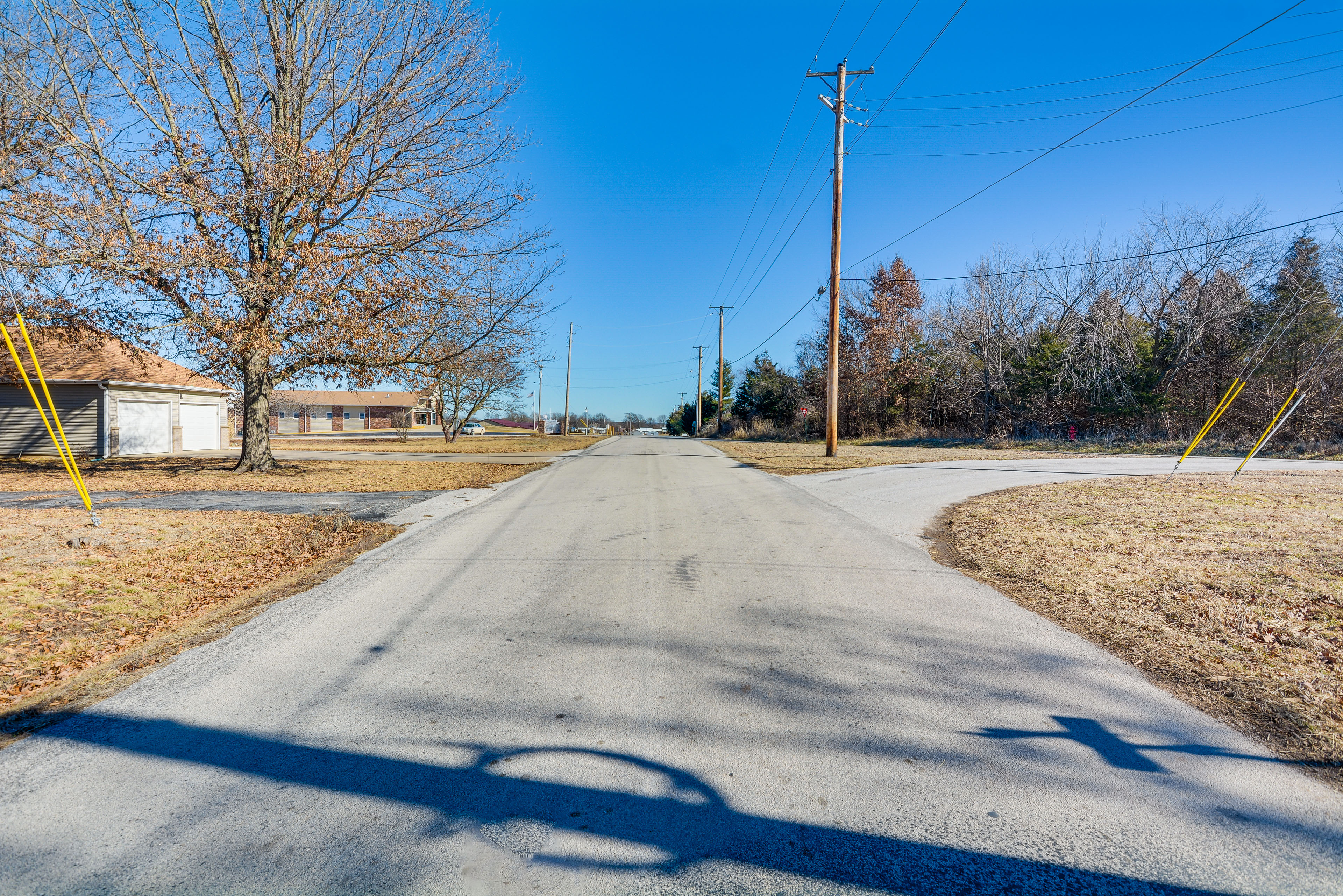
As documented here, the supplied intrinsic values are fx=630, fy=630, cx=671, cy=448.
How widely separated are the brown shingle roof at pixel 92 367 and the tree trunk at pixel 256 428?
5.17 metres

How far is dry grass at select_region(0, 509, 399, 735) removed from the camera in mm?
3961

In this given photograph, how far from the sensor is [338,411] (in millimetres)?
72000

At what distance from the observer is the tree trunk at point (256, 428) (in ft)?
52.8

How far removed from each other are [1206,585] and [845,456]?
673 inches

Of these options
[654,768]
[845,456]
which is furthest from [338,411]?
[654,768]

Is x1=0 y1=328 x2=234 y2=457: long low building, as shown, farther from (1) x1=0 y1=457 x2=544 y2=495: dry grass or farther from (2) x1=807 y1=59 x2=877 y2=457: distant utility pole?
(2) x1=807 y1=59 x2=877 y2=457: distant utility pole

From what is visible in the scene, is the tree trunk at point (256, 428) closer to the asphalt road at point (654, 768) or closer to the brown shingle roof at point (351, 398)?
the asphalt road at point (654, 768)

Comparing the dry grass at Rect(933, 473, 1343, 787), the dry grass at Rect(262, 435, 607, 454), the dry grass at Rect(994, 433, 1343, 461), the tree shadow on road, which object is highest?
the dry grass at Rect(994, 433, 1343, 461)

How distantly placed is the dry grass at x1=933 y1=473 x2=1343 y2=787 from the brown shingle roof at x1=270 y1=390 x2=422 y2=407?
6261 cm

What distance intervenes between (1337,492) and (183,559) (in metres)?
16.1

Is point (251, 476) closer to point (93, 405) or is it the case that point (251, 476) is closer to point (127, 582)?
point (127, 582)

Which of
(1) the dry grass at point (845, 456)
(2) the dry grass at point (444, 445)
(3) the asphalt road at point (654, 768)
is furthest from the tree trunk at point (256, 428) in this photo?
(3) the asphalt road at point (654, 768)

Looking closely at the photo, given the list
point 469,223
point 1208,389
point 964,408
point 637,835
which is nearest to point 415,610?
point 637,835

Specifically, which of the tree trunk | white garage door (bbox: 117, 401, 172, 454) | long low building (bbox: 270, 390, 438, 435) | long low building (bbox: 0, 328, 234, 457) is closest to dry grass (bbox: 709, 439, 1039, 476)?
the tree trunk
